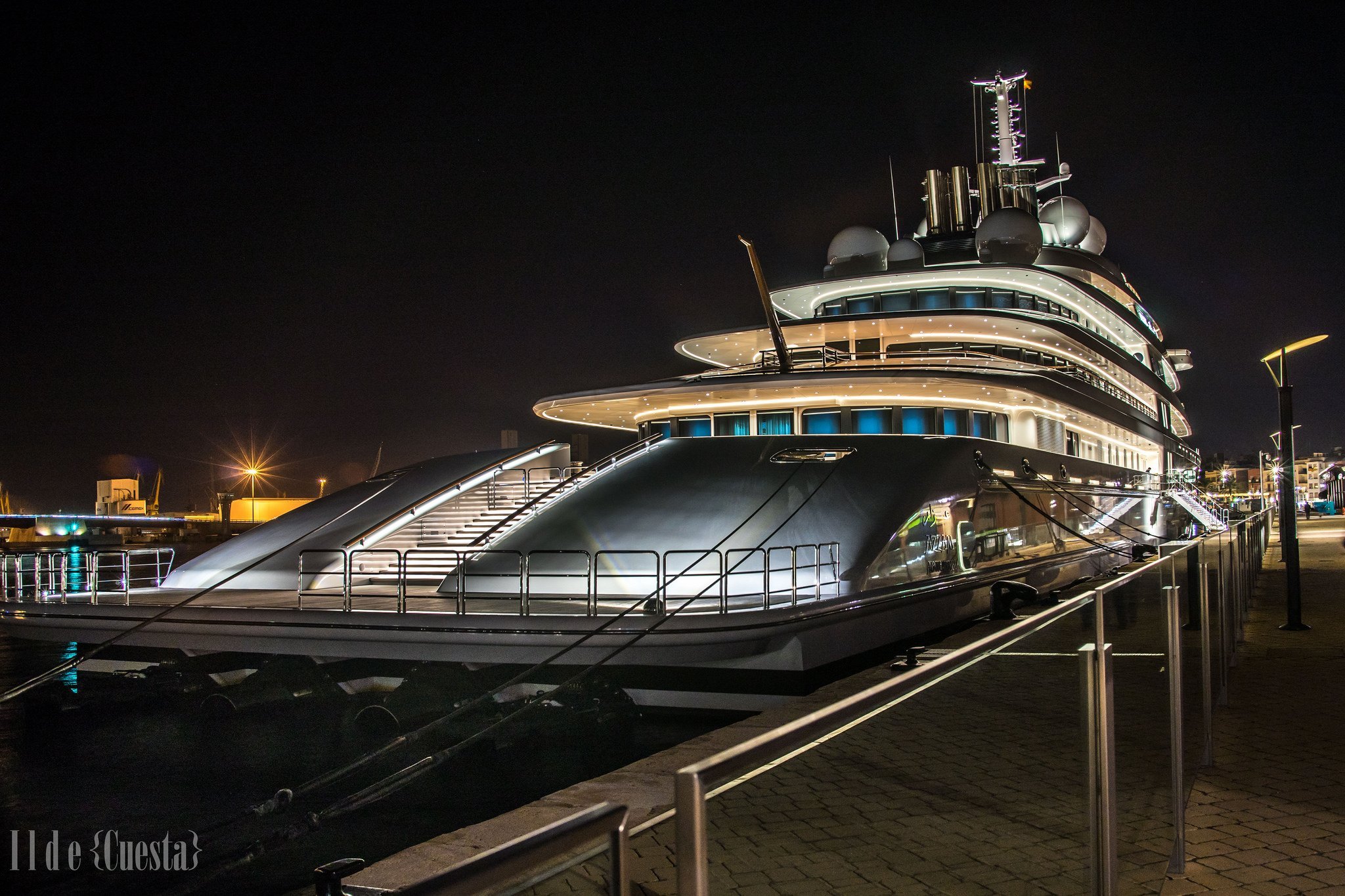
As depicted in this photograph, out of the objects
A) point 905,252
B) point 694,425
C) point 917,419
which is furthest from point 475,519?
point 905,252

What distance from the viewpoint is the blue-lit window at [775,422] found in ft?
63.4

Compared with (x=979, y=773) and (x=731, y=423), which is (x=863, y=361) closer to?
(x=731, y=423)

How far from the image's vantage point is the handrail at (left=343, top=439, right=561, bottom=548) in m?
16.3

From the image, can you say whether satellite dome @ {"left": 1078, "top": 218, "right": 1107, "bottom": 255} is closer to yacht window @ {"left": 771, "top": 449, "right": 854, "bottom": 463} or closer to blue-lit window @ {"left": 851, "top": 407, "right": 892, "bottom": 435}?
blue-lit window @ {"left": 851, "top": 407, "right": 892, "bottom": 435}

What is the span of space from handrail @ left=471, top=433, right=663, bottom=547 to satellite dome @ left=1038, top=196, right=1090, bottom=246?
28356mm

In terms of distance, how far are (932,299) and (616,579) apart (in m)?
15.1

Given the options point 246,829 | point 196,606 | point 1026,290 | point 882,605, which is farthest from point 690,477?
point 1026,290

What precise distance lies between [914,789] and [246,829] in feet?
24.0

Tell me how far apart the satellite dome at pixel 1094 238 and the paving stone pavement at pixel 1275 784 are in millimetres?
33370

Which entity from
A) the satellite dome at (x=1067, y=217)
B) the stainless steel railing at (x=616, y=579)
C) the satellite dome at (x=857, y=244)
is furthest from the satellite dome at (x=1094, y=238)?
the stainless steel railing at (x=616, y=579)

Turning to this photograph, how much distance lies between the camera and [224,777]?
9.76 meters

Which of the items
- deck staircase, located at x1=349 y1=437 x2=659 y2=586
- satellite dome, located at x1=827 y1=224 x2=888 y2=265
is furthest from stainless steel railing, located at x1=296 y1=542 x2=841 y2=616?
satellite dome, located at x1=827 y1=224 x2=888 y2=265

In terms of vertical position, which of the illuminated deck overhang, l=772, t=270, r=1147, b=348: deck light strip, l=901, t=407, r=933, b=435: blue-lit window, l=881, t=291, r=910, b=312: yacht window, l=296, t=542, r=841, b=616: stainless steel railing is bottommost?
l=296, t=542, r=841, b=616: stainless steel railing

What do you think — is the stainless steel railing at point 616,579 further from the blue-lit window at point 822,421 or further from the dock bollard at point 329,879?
the dock bollard at point 329,879
